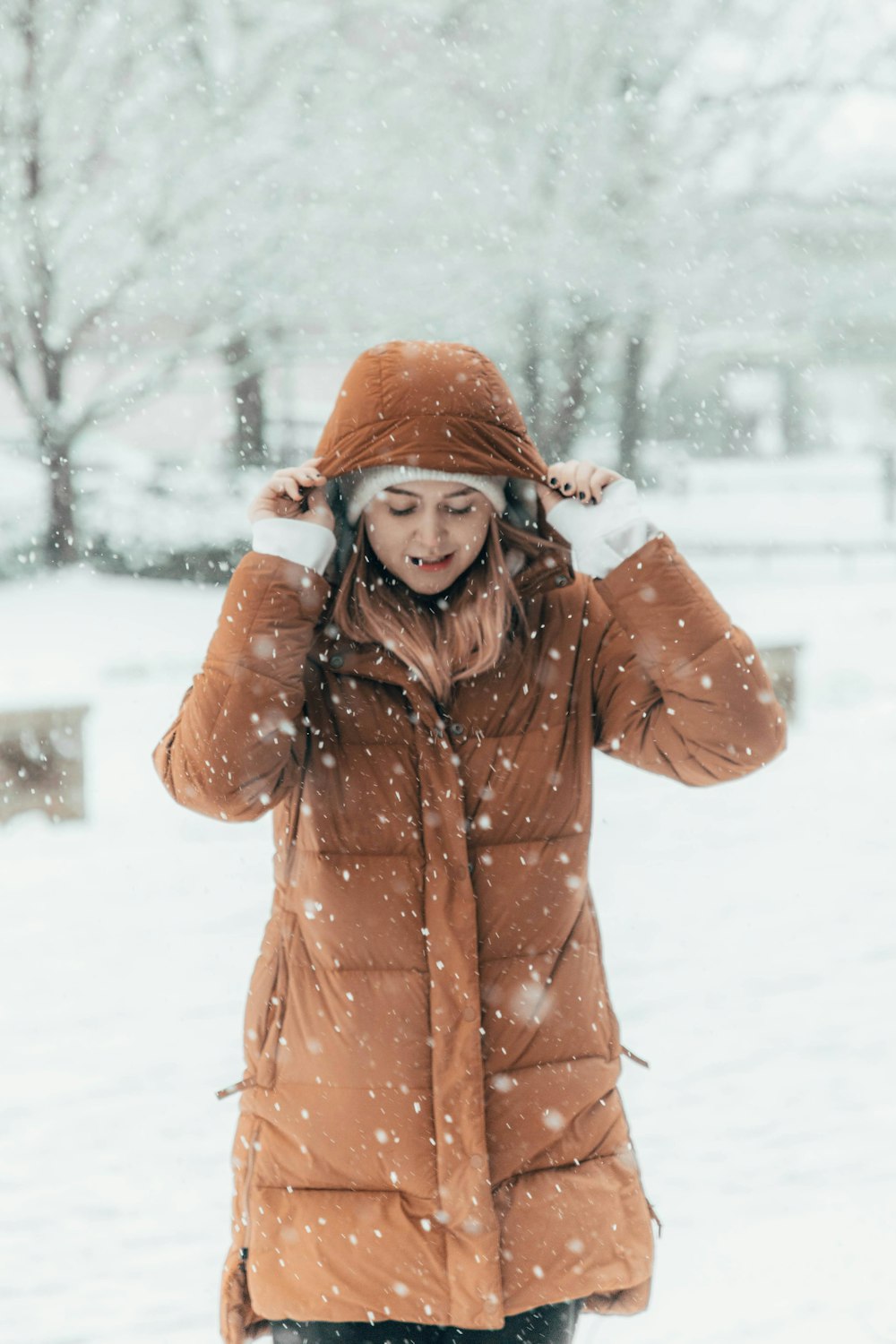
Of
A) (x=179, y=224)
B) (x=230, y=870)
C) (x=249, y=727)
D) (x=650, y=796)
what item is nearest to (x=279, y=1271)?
(x=249, y=727)

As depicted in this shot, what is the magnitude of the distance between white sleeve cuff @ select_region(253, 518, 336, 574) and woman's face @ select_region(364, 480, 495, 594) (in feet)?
0.29

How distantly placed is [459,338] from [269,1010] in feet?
33.7

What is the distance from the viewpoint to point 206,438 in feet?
39.3

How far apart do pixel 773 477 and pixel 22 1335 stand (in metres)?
13.9

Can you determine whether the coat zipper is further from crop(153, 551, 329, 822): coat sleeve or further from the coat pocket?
crop(153, 551, 329, 822): coat sleeve

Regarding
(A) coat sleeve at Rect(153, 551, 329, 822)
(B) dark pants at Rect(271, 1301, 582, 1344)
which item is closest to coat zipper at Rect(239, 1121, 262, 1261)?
(B) dark pants at Rect(271, 1301, 582, 1344)

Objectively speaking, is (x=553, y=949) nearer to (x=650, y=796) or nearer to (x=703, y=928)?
(x=703, y=928)

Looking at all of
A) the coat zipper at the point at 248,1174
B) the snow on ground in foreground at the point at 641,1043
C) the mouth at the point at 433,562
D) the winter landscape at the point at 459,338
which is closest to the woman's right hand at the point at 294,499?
the mouth at the point at 433,562

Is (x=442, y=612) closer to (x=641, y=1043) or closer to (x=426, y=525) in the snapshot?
(x=426, y=525)

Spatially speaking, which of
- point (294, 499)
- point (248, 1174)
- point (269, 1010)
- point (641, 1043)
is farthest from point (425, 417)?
A: point (641, 1043)

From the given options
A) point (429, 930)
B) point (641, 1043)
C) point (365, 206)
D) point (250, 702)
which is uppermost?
point (365, 206)

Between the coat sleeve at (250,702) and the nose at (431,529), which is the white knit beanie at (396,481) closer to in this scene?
the nose at (431,529)

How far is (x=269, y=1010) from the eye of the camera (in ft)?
5.40

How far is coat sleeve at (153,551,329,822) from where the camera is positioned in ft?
5.23
